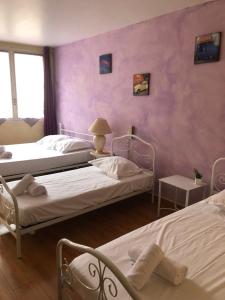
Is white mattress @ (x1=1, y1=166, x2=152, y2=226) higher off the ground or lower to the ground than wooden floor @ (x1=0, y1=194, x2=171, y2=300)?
higher

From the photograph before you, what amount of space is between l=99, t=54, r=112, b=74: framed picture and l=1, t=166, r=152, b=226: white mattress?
1.65m

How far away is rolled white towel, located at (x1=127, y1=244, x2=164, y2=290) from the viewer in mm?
1336

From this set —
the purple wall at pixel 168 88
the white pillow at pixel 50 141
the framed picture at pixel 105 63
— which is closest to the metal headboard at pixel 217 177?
the purple wall at pixel 168 88

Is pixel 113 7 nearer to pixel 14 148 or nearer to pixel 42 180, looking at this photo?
pixel 42 180

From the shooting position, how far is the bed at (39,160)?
12.1 ft

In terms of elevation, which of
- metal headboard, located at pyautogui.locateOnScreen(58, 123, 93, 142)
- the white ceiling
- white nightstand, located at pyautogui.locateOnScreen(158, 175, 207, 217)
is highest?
the white ceiling

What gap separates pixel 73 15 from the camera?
313cm

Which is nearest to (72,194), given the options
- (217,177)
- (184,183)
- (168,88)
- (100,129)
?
(184,183)

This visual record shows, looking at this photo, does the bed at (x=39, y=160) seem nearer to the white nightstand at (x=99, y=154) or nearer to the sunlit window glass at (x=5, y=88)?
the white nightstand at (x=99, y=154)

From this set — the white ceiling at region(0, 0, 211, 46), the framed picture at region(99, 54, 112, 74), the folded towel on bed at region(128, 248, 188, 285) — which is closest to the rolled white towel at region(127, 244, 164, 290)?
the folded towel on bed at region(128, 248, 188, 285)

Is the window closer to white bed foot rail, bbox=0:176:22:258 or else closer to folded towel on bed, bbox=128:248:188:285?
white bed foot rail, bbox=0:176:22:258

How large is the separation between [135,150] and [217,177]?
4.40ft

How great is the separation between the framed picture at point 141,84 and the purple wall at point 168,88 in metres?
0.07

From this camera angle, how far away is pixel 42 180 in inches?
124
